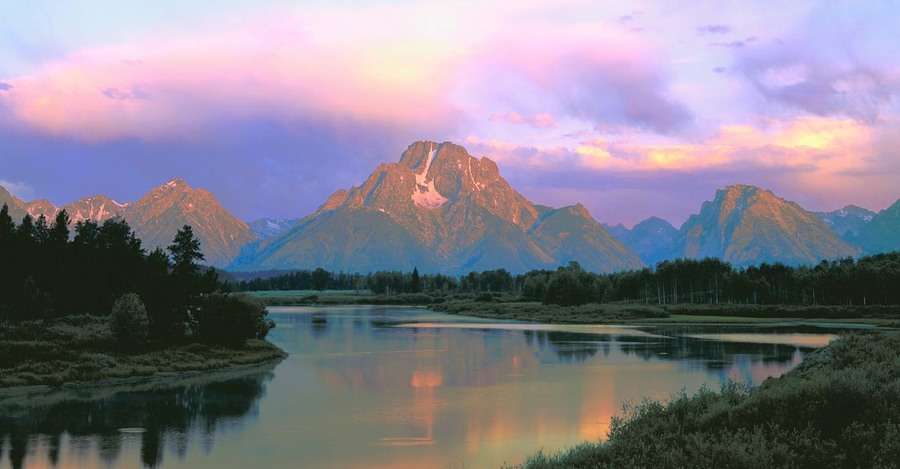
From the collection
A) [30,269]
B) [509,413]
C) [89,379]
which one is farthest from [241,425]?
[30,269]

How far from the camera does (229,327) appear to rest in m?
80.1

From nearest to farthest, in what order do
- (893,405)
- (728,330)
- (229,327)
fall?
(893,405) → (229,327) → (728,330)

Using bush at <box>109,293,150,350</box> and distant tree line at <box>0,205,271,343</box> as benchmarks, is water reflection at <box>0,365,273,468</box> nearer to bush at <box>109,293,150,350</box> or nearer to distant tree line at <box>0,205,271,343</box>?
bush at <box>109,293,150,350</box>

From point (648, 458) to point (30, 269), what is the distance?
3619 inches

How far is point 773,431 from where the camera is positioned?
2323 centimetres

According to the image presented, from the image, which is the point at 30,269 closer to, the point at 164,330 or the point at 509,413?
the point at 164,330

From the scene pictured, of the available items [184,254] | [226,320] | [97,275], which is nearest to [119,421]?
[226,320]

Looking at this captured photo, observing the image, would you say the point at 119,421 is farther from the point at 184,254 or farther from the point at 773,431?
the point at 184,254

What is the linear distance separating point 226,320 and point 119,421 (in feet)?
120

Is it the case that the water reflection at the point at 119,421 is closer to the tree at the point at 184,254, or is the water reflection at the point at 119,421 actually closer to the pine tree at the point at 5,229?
the tree at the point at 184,254

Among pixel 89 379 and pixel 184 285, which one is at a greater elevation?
pixel 184 285

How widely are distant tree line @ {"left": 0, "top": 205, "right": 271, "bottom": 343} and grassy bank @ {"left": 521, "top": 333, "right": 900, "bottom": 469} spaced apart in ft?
183

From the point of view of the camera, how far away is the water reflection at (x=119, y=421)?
35.6 meters

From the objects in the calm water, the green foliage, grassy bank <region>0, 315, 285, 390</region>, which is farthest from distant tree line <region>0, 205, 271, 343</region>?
the calm water
